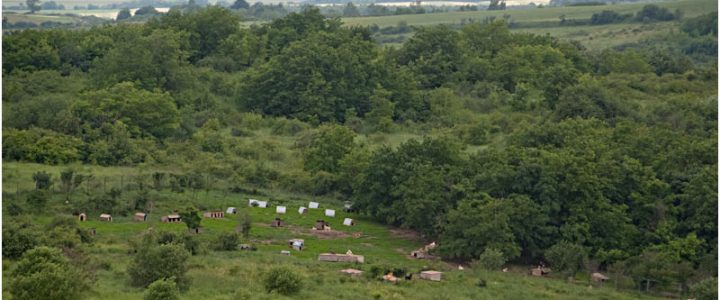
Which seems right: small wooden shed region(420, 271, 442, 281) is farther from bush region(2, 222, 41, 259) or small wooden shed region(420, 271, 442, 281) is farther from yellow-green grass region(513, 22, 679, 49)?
yellow-green grass region(513, 22, 679, 49)

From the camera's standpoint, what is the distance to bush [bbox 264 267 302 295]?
27.2m

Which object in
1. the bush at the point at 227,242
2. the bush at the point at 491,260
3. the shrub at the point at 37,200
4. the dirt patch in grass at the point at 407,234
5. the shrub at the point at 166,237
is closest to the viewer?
the shrub at the point at 166,237

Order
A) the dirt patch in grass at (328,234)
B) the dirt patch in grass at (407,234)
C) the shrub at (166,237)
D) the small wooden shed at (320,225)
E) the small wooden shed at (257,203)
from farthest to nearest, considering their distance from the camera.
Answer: the small wooden shed at (257,203) → the small wooden shed at (320,225) → the dirt patch in grass at (407,234) → the dirt patch in grass at (328,234) → the shrub at (166,237)

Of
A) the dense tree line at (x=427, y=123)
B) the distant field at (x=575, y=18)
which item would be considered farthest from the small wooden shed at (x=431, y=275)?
the distant field at (x=575, y=18)

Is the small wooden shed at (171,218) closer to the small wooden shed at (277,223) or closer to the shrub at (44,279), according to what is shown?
the small wooden shed at (277,223)

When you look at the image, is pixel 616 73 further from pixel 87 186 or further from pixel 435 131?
pixel 87 186

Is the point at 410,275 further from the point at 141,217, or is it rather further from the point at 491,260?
the point at 141,217

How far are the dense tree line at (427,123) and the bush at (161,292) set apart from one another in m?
2.52

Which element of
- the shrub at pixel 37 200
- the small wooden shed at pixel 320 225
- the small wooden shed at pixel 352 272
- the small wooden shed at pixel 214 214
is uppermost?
the shrub at pixel 37 200

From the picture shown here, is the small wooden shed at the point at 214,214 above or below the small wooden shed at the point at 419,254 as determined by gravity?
above

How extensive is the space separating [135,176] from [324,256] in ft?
35.3

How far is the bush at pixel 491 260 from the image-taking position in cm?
3134

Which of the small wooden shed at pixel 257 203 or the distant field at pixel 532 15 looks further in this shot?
the distant field at pixel 532 15

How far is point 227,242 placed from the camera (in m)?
32.3
